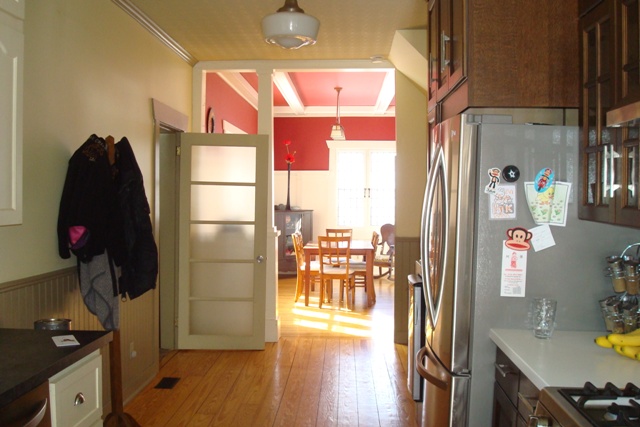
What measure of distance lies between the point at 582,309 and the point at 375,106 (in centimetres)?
723

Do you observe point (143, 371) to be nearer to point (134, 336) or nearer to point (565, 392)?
point (134, 336)

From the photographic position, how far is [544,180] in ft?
6.82

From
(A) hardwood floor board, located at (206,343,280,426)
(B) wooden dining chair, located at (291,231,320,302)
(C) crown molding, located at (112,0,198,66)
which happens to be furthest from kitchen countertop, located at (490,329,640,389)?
(B) wooden dining chair, located at (291,231,320,302)

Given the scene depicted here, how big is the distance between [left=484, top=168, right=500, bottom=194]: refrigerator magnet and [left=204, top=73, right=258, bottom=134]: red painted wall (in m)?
3.79

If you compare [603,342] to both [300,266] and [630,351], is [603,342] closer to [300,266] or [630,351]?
[630,351]

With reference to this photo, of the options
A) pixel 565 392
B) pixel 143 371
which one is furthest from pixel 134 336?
pixel 565 392

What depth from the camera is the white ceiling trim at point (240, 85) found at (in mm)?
6270

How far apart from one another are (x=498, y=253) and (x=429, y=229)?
437 millimetres

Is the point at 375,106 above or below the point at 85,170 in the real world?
above

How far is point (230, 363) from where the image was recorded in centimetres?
444

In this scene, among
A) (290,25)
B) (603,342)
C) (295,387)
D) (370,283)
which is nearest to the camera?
(603,342)

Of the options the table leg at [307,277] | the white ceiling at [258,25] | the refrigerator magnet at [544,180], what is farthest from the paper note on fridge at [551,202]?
the table leg at [307,277]

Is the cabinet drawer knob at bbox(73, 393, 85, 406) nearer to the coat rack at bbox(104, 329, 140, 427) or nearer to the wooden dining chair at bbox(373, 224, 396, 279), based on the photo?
the coat rack at bbox(104, 329, 140, 427)

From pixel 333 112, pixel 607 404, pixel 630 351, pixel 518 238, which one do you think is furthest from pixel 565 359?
pixel 333 112
